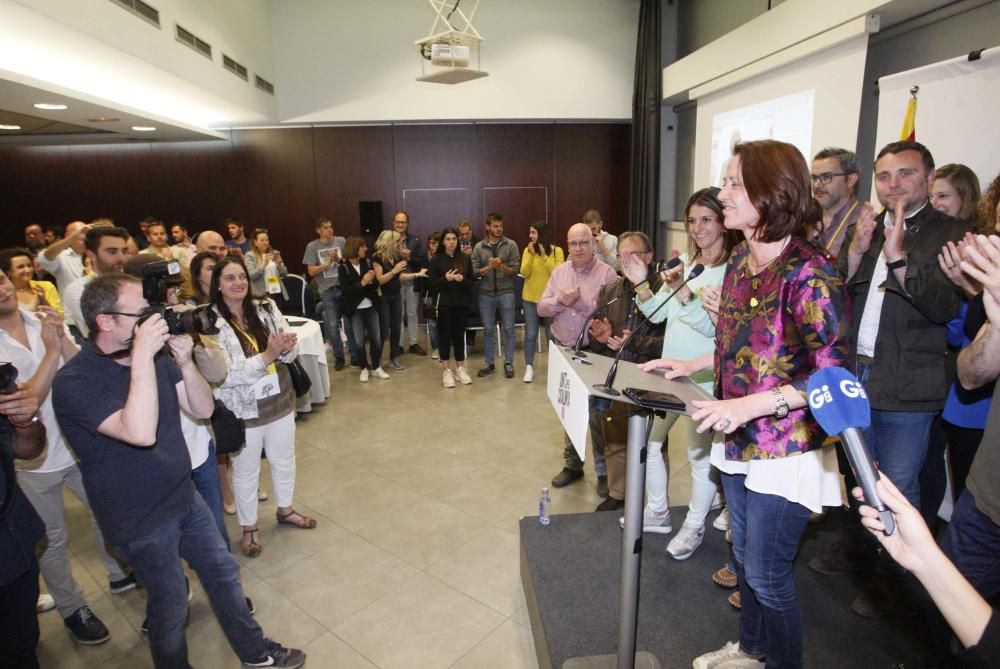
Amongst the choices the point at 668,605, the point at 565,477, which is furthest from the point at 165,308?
the point at 565,477

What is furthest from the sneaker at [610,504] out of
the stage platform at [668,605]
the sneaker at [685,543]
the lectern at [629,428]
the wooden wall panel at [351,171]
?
the wooden wall panel at [351,171]

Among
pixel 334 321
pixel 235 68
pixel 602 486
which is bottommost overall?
pixel 602 486

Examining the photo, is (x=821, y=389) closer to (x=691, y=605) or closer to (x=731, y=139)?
(x=691, y=605)

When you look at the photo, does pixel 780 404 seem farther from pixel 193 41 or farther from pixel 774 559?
pixel 193 41

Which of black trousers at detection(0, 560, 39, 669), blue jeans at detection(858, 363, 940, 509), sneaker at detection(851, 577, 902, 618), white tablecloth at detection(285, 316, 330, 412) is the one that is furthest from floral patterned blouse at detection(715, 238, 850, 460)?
white tablecloth at detection(285, 316, 330, 412)

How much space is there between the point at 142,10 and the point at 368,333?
11.2ft

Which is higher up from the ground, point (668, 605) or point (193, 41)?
point (193, 41)

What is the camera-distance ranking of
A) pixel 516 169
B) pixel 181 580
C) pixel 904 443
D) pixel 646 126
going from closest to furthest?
pixel 181 580
pixel 904 443
pixel 646 126
pixel 516 169

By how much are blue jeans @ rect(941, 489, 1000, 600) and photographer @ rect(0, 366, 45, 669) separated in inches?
104

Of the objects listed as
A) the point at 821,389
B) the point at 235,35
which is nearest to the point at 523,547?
the point at 821,389

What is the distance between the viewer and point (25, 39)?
411 cm

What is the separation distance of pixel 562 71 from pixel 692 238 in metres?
7.23

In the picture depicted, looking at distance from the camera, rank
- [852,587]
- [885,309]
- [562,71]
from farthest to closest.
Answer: [562,71]
[852,587]
[885,309]

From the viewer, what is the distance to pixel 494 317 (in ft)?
20.4
